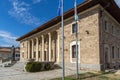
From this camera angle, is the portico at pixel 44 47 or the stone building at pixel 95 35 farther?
the portico at pixel 44 47

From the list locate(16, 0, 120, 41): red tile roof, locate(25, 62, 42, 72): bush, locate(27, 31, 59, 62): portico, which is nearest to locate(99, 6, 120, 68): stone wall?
locate(16, 0, 120, 41): red tile roof

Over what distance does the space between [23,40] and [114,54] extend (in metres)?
25.3

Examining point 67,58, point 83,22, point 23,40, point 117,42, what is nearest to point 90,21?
point 83,22

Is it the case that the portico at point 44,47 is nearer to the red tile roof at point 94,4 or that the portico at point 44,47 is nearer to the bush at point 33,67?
the red tile roof at point 94,4

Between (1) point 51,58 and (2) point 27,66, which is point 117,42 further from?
(2) point 27,66

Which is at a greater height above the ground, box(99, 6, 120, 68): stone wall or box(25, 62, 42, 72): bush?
box(99, 6, 120, 68): stone wall

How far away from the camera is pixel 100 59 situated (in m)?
19.5

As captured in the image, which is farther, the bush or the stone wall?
the bush

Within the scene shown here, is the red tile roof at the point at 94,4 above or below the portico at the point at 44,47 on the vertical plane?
above

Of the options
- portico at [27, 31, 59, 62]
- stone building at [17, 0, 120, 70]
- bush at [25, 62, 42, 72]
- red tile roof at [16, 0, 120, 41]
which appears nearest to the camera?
red tile roof at [16, 0, 120, 41]

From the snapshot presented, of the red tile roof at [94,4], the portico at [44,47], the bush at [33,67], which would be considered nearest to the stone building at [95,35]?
Result: the red tile roof at [94,4]

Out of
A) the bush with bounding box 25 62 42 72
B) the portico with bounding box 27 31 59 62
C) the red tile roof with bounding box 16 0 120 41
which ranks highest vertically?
the red tile roof with bounding box 16 0 120 41

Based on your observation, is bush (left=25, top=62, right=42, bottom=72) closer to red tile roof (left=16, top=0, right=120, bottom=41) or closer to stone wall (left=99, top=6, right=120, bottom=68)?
red tile roof (left=16, top=0, right=120, bottom=41)

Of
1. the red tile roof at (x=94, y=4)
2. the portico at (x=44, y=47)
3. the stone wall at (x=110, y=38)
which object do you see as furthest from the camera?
the portico at (x=44, y=47)
